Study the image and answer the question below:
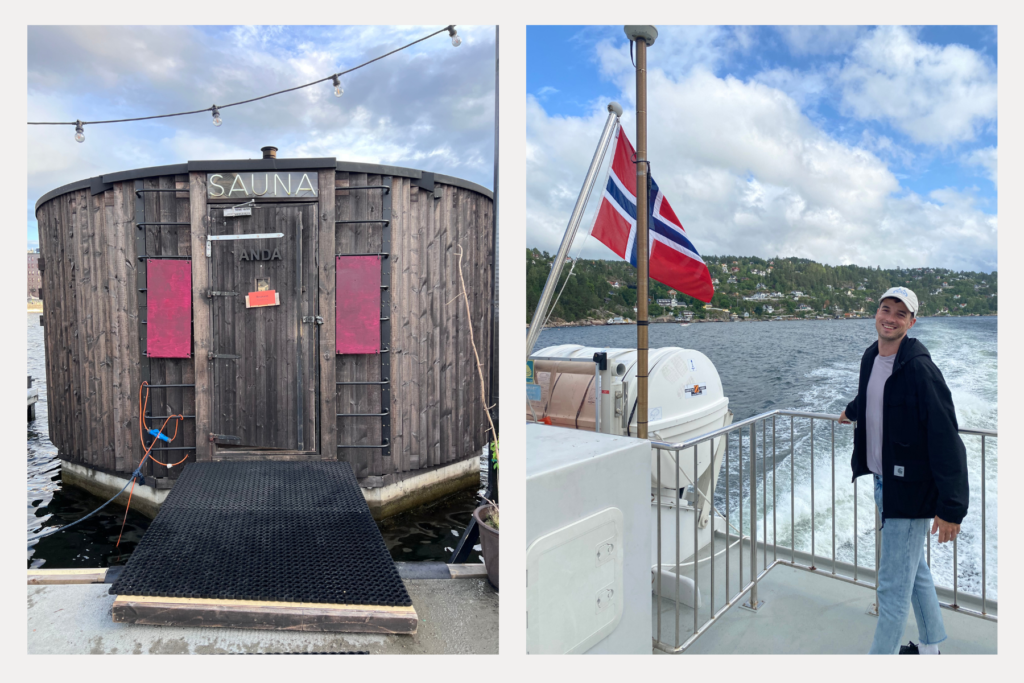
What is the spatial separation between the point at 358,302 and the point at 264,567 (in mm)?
2231

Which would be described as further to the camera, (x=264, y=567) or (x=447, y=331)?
(x=447, y=331)

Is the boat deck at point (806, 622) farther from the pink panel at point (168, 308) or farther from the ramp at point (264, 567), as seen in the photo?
the pink panel at point (168, 308)

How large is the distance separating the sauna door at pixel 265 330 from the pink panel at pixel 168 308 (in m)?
0.20

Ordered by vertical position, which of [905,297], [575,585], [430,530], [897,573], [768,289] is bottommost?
[430,530]

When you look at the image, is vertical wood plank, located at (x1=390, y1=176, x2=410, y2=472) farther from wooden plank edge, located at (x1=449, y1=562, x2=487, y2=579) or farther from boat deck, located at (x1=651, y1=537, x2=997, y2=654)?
boat deck, located at (x1=651, y1=537, x2=997, y2=654)

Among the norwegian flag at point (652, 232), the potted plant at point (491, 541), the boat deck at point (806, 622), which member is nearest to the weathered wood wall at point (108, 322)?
the potted plant at point (491, 541)

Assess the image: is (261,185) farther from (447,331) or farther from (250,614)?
(250,614)

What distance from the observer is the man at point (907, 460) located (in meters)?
1.68

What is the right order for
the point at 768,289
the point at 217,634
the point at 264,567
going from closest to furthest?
1. the point at 217,634
2. the point at 264,567
3. the point at 768,289

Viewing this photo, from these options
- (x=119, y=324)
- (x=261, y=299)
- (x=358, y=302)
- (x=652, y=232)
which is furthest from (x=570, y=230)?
(x=119, y=324)

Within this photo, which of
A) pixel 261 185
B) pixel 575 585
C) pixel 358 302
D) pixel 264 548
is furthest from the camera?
pixel 358 302

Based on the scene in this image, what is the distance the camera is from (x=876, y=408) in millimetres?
1906

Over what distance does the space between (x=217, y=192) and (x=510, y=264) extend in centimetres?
376
